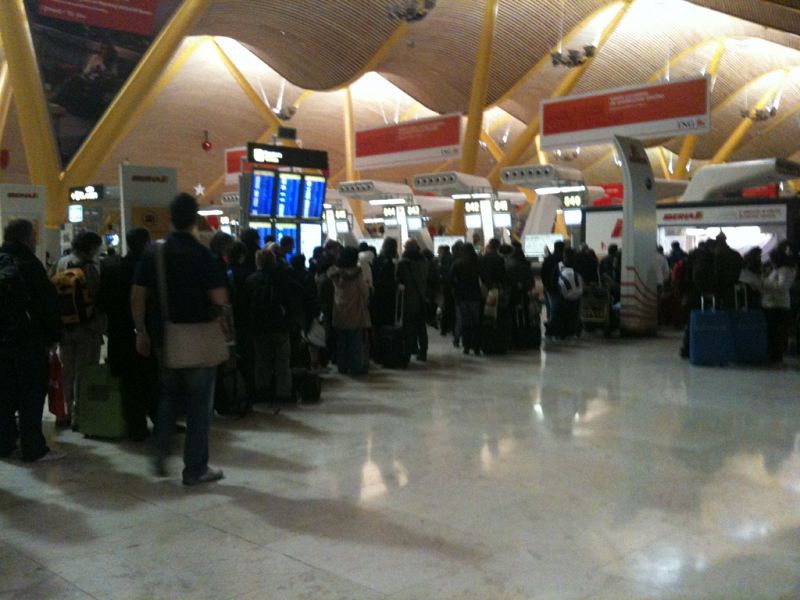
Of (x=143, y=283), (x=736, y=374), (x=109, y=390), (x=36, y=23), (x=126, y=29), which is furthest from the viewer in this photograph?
(x=36, y=23)

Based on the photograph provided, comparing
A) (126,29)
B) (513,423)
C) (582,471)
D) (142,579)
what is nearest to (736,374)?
(513,423)

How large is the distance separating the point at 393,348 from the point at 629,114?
807 centimetres

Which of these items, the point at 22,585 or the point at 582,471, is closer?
the point at 22,585

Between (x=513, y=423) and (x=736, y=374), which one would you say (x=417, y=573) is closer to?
(x=513, y=423)

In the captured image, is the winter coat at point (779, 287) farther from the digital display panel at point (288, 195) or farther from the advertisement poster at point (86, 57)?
the advertisement poster at point (86, 57)

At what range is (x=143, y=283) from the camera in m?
4.63

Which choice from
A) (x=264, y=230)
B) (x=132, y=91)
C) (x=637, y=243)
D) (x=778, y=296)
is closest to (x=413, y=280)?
(x=264, y=230)

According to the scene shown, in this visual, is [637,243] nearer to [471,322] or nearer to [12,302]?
[471,322]

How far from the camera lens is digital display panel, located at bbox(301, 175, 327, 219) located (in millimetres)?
10656

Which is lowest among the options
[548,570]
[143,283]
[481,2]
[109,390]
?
[548,570]

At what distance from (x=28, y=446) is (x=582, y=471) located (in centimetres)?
358

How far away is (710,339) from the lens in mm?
9398

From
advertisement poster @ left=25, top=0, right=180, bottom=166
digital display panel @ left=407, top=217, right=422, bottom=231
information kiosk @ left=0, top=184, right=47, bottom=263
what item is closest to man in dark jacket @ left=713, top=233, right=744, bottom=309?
information kiosk @ left=0, top=184, right=47, bottom=263

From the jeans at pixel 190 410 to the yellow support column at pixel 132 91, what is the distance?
1518 centimetres
